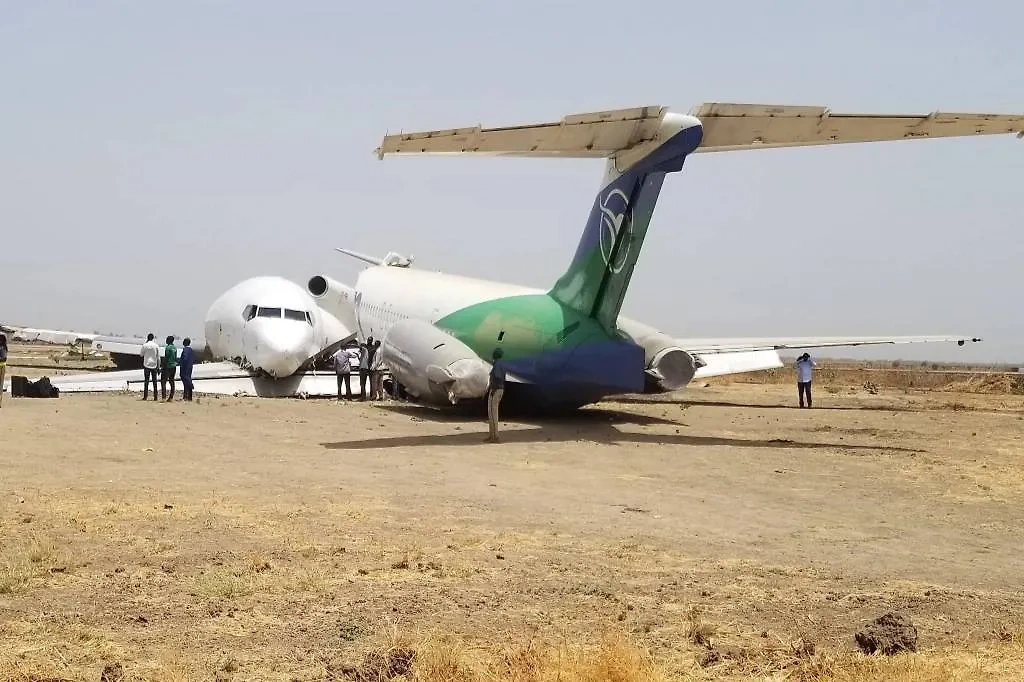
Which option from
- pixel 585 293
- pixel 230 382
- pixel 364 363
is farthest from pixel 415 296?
pixel 585 293

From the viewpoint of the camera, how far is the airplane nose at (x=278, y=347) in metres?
24.5

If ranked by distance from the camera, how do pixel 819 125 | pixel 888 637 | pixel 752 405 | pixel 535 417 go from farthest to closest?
pixel 752 405
pixel 535 417
pixel 819 125
pixel 888 637

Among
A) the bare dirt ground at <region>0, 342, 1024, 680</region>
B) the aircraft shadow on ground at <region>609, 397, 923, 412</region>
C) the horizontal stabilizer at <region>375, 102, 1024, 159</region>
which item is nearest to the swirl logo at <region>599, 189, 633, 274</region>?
the horizontal stabilizer at <region>375, 102, 1024, 159</region>

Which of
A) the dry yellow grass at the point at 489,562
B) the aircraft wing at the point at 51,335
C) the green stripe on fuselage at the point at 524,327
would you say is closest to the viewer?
the dry yellow grass at the point at 489,562

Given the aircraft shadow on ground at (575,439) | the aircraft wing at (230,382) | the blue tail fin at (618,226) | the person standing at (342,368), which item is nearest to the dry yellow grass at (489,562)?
the aircraft shadow on ground at (575,439)

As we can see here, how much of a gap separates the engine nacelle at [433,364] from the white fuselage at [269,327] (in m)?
5.87

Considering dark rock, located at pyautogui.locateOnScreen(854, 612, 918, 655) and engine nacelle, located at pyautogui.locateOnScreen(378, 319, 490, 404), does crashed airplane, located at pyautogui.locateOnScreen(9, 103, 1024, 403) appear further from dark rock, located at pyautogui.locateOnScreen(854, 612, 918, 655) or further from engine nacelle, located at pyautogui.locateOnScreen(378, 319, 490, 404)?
dark rock, located at pyautogui.locateOnScreen(854, 612, 918, 655)

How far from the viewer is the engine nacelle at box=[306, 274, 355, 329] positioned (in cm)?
2817

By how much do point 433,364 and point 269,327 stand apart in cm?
942

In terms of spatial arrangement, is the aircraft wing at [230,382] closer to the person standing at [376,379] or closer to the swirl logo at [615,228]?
the person standing at [376,379]

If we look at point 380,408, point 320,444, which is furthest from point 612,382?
point 380,408

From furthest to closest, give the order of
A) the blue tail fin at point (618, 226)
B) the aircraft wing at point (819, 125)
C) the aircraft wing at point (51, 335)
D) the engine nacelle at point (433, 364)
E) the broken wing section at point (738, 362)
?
the aircraft wing at point (51, 335)
the broken wing section at point (738, 362)
the engine nacelle at point (433, 364)
the blue tail fin at point (618, 226)
the aircraft wing at point (819, 125)

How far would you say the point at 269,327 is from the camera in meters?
25.1

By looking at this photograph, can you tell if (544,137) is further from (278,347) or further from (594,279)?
(278,347)
